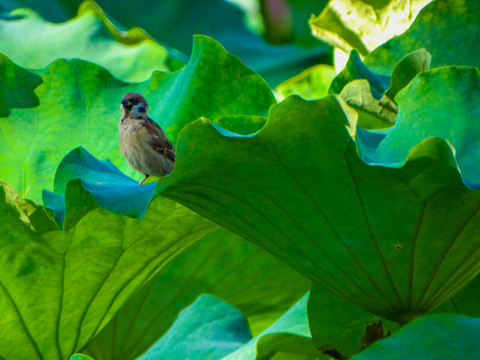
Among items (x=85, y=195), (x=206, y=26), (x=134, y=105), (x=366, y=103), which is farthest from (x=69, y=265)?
(x=206, y=26)

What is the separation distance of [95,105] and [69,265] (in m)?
0.50

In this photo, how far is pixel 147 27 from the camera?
112 inches

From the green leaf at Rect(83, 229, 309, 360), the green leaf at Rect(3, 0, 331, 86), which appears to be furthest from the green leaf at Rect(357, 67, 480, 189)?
the green leaf at Rect(3, 0, 331, 86)

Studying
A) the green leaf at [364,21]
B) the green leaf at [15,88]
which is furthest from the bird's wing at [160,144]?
the green leaf at [364,21]

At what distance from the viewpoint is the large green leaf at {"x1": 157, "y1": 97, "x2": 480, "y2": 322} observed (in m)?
0.71

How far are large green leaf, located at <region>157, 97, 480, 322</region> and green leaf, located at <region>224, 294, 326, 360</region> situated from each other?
0.10 metres

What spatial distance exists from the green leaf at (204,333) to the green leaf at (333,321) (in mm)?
125

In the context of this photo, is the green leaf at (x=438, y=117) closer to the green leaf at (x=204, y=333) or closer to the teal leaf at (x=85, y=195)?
the teal leaf at (x=85, y=195)

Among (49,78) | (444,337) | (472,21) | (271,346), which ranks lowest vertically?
(271,346)

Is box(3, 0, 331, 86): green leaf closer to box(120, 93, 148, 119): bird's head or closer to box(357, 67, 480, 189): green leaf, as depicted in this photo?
box(120, 93, 148, 119): bird's head

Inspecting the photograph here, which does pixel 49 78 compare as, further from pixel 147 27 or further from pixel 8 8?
pixel 147 27

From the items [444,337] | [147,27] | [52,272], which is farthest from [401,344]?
[147,27]

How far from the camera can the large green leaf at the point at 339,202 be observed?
2.33ft

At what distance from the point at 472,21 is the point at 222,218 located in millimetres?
491
